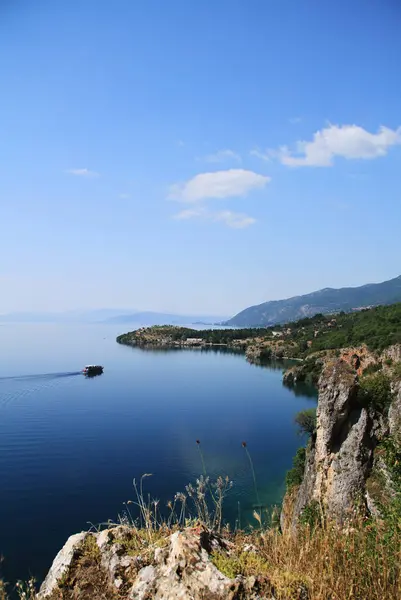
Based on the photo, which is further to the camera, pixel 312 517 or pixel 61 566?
pixel 312 517

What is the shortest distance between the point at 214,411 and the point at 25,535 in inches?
1365

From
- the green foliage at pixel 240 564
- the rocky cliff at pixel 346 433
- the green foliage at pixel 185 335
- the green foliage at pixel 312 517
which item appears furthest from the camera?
the green foliage at pixel 185 335

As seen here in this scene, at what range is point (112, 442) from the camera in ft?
140

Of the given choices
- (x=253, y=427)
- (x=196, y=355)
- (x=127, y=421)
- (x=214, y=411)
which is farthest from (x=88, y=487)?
(x=196, y=355)

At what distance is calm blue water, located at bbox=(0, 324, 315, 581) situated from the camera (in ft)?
91.1

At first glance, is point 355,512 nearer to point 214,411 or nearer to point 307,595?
point 307,595

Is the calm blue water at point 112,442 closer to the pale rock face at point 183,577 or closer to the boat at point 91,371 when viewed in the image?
the boat at point 91,371

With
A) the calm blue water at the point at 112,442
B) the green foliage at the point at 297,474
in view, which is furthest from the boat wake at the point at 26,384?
the green foliage at the point at 297,474

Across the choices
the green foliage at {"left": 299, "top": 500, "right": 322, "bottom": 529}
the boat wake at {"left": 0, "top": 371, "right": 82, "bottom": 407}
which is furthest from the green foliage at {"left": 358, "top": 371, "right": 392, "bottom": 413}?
the boat wake at {"left": 0, "top": 371, "right": 82, "bottom": 407}

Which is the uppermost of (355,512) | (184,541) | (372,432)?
(184,541)

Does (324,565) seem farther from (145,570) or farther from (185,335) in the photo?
(185,335)

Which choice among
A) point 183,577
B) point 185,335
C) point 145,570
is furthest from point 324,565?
point 185,335

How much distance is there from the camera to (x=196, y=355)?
5059 inches

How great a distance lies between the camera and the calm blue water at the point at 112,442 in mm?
27781
